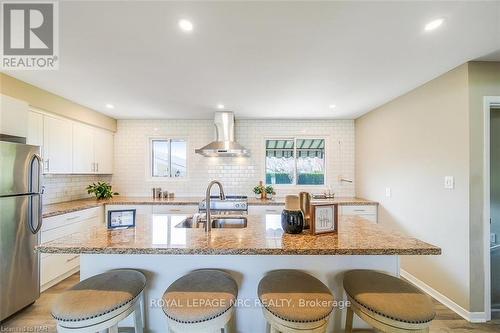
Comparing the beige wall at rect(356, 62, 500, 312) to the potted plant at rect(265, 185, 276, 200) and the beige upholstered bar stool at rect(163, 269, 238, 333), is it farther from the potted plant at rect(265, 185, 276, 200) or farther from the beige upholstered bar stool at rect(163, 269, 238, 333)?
the beige upholstered bar stool at rect(163, 269, 238, 333)

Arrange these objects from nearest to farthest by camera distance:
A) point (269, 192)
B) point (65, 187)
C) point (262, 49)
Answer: point (262, 49)
point (65, 187)
point (269, 192)

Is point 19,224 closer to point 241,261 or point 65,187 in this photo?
point 65,187

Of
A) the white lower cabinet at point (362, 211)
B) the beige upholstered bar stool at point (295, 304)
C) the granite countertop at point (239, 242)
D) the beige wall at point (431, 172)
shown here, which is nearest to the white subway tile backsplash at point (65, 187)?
the granite countertop at point (239, 242)

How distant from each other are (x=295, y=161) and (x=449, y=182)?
8.19ft

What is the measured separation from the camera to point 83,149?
12.0 feet

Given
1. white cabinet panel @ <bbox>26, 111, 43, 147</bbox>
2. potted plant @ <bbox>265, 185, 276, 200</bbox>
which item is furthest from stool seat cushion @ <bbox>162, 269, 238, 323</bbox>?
potted plant @ <bbox>265, 185, 276, 200</bbox>

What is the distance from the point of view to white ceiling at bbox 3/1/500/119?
4.76 feet

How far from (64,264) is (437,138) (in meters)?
4.66

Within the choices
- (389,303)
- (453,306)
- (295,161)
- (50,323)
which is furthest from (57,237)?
(453,306)

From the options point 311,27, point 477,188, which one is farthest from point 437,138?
point 311,27

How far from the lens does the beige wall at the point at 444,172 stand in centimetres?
212

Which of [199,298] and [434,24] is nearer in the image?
[199,298]

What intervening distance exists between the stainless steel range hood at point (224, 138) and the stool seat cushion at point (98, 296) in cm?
254

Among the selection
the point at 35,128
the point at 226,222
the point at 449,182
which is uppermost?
the point at 35,128
